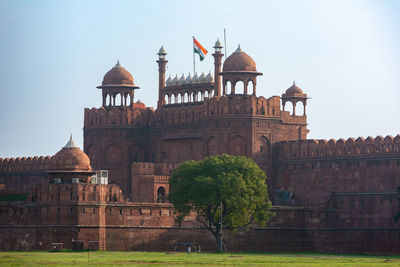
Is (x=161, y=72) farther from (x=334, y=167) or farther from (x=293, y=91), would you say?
(x=334, y=167)

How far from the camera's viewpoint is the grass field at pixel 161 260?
66438mm

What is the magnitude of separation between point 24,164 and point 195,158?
15524 millimetres

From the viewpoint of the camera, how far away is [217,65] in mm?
100062

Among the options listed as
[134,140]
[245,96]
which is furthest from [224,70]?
[134,140]

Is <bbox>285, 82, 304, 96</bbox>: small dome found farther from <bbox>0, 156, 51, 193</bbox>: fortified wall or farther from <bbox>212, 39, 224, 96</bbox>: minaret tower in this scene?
<bbox>0, 156, 51, 193</bbox>: fortified wall

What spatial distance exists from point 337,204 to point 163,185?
1159cm

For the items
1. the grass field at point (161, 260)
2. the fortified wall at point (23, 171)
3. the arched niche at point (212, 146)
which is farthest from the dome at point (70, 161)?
the fortified wall at point (23, 171)

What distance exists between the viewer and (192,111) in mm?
99312

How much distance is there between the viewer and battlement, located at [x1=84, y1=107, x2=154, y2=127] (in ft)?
334

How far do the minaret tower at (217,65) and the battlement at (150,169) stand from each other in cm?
784

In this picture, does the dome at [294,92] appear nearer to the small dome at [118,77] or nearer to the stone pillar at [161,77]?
the stone pillar at [161,77]

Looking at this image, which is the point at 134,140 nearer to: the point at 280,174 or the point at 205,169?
the point at 280,174

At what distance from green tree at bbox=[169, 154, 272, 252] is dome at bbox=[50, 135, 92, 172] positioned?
17.8 ft

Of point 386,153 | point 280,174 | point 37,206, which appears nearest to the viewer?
point 37,206
